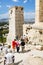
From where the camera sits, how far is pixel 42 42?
43.0 ft

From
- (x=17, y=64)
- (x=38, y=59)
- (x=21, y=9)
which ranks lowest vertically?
(x=17, y=64)

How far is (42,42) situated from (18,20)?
17.3 m

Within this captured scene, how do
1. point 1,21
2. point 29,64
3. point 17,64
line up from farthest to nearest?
point 1,21 → point 17,64 → point 29,64

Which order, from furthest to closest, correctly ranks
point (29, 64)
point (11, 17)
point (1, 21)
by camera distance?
point (1, 21) < point (11, 17) < point (29, 64)

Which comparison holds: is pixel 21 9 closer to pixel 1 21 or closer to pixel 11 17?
pixel 11 17

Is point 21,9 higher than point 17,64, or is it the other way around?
point 21,9

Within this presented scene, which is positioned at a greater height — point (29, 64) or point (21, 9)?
point (21, 9)

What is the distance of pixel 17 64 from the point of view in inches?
348

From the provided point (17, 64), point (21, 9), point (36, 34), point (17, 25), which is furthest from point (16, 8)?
point (17, 64)

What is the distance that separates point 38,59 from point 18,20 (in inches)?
916

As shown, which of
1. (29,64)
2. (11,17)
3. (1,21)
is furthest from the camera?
(1,21)

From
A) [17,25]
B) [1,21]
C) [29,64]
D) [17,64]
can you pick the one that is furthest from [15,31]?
[1,21]

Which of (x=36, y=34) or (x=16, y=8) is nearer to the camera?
(x=36, y=34)

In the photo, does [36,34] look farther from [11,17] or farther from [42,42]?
[11,17]
